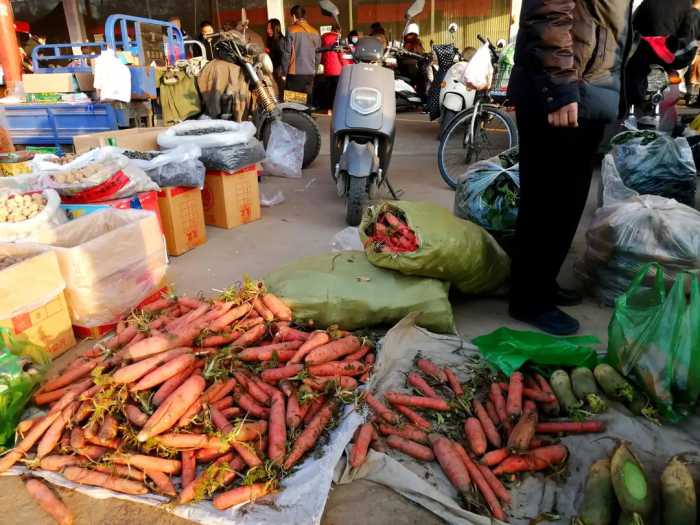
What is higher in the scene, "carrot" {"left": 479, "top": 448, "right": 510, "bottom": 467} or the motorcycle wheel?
the motorcycle wheel

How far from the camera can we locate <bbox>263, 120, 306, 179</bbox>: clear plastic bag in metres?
6.33

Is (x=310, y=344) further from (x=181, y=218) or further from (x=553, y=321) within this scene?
(x=181, y=218)

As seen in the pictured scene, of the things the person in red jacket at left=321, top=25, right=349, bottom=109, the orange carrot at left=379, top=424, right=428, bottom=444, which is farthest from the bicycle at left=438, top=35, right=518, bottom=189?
the person in red jacket at left=321, top=25, right=349, bottom=109

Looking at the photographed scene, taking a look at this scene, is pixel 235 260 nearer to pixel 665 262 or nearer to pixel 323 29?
pixel 665 262

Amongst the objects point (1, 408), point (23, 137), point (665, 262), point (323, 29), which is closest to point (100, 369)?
point (1, 408)

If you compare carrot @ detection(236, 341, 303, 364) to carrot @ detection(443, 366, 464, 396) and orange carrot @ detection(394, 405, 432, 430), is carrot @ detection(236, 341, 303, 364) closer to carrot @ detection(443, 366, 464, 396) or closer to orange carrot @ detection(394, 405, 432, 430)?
orange carrot @ detection(394, 405, 432, 430)

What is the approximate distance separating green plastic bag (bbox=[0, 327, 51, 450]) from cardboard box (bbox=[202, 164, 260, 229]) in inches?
93.2

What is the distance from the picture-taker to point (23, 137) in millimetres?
7195

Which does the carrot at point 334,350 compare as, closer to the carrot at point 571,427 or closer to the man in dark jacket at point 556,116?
the carrot at point 571,427

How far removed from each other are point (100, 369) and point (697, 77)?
482 inches

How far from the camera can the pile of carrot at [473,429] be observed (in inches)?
73.5

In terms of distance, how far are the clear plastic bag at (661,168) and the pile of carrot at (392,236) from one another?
224cm

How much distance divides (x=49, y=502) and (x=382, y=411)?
1.24m

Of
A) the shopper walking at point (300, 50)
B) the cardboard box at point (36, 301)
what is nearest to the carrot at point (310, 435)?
the cardboard box at point (36, 301)
